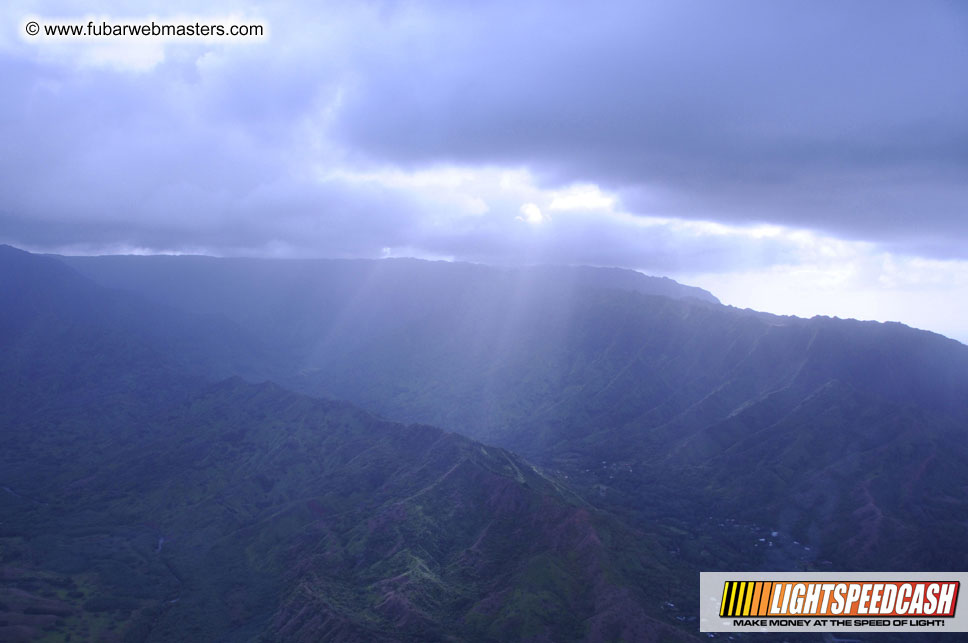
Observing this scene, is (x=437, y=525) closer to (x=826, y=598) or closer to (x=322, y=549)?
(x=322, y=549)

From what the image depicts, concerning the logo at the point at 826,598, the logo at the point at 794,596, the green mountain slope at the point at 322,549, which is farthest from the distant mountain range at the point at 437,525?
the logo at the point at 794,596

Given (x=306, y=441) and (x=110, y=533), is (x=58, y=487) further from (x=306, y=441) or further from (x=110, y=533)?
(x=306, y=441)

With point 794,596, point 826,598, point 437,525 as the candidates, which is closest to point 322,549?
point 437,525

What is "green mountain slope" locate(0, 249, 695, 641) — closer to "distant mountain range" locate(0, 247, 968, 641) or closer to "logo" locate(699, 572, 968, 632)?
"distant mountain range" locate(0, 247, 968, 641)

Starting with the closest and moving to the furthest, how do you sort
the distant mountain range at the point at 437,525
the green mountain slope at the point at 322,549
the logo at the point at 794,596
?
the logo at the point at 794,596
the green mountain slope at the point at 322,549
the distant mountain range at the point at 437,525

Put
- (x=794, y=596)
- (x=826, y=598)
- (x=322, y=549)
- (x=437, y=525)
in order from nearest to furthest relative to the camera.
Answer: (x=794, y=596) → (x=826, y=598) → (x=322, y=549) → (x=437, y=525)

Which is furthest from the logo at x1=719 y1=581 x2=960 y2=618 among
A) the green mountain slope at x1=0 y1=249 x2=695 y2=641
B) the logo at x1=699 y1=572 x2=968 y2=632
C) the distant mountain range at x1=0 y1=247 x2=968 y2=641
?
the distant mountain range at x1=0 y1=247 x2=968 y2=641

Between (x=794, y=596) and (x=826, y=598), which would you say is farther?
(x=826, y=598)

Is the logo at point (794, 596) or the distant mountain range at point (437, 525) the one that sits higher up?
the logo at point (794, 596)

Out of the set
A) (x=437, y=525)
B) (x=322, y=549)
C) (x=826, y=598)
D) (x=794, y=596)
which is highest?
(x=794, y=596)

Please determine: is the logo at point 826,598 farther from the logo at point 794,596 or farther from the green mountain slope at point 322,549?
the green mountain slope at point 322,549

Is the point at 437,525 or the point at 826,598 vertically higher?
the point at 826,598

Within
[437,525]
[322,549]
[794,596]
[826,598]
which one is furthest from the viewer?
[437,525]
